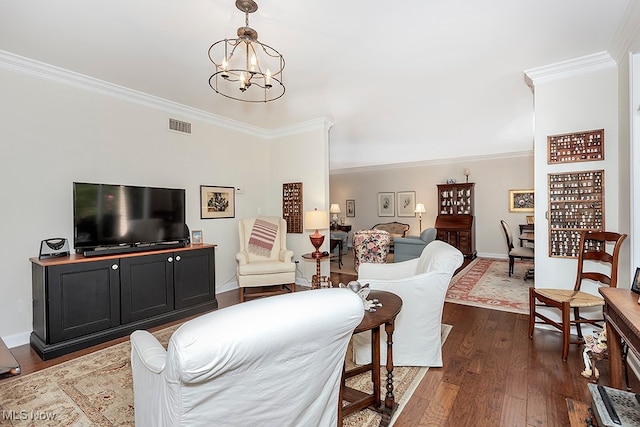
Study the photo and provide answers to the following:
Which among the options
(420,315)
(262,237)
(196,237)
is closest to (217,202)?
(196,237)

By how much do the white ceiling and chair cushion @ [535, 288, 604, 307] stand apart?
2154 mm

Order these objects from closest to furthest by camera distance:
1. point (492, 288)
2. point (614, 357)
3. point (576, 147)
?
point (614, 357) < point (576, 147) < point (492, 288)

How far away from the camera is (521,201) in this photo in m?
7.26

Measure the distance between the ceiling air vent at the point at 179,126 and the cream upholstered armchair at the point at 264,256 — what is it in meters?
1.45

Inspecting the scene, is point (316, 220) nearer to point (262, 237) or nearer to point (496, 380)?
point (262, 237)

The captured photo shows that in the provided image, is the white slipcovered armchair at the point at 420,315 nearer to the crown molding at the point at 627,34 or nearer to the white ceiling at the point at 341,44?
the white ceiling at the point at 341,44

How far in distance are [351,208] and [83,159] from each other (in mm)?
7506

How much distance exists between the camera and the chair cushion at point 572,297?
2512 mm

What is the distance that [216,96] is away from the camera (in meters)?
3.73

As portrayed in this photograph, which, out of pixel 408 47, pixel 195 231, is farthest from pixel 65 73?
pixel 408 47

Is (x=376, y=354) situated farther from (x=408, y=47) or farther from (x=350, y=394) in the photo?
(x=408, y=47)

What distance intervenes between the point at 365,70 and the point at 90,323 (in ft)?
11.6

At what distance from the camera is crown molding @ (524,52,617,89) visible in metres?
2.78

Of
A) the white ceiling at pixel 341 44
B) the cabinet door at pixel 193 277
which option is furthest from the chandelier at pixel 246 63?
the cabinet door at pixel 193 277
